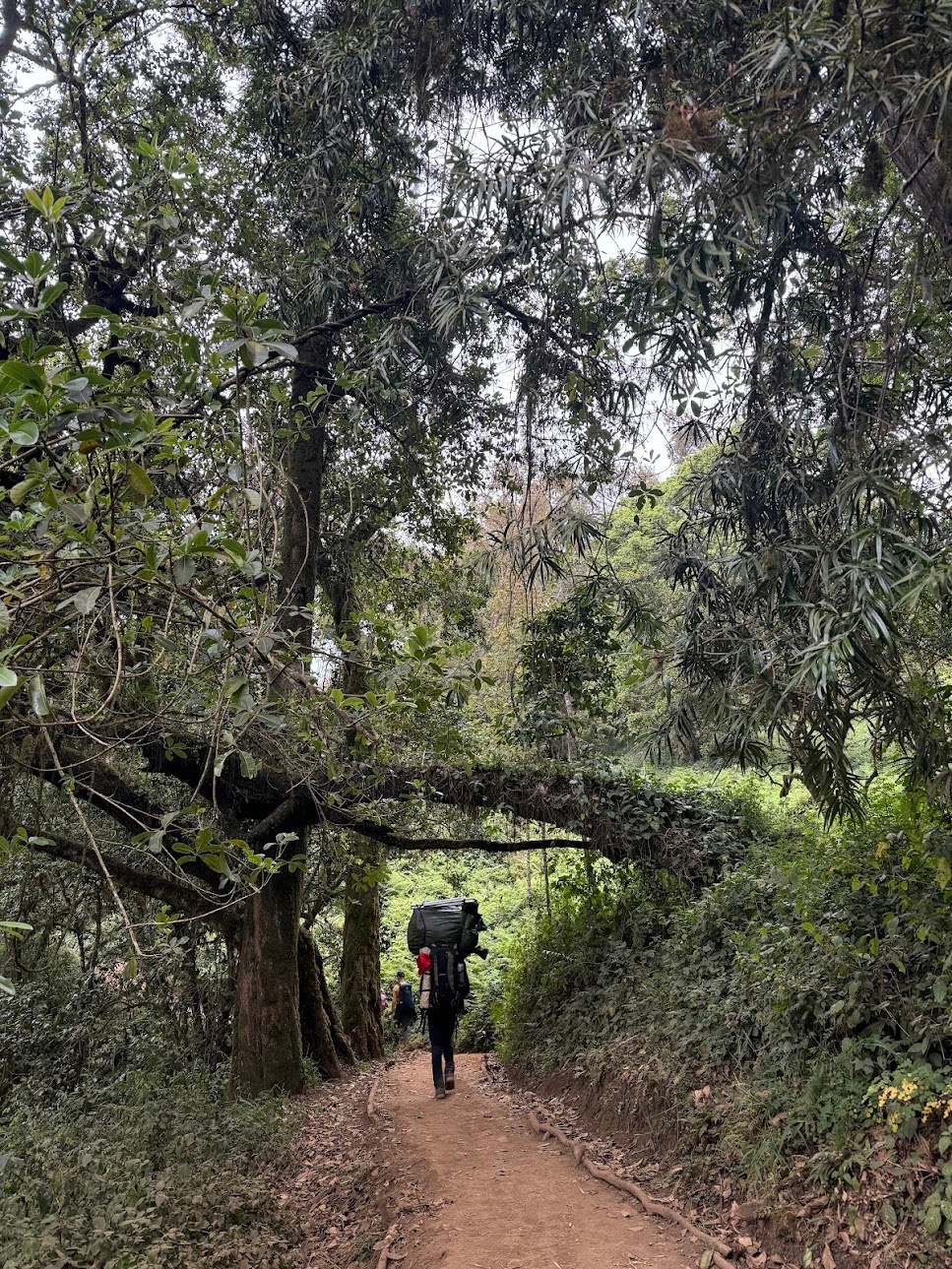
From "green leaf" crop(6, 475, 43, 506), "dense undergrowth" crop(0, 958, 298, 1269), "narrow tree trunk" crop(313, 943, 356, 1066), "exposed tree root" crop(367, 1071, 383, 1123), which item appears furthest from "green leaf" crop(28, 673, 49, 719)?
"narrow tree trunk" crop(313, 943, 356, 1066)

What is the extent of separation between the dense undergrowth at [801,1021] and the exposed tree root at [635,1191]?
38cm

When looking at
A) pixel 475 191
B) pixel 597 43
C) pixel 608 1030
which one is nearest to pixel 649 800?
pixel 608 1030

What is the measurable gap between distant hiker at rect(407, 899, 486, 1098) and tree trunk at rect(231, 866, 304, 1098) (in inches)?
62.5

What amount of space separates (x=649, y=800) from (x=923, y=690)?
4.68 metres

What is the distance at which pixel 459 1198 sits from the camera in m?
5.76

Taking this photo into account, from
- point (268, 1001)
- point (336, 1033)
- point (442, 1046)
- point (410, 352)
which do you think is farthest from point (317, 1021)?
point (410, 352)

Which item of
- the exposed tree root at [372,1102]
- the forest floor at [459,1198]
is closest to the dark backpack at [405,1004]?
the exposed tree root at [372,1102]

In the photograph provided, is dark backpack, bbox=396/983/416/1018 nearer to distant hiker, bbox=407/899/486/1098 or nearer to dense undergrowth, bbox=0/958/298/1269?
dense undergrowth, bbox=0/958/298/1269

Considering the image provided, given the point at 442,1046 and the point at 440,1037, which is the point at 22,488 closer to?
the point at 440,1037

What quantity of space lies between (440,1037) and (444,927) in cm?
108

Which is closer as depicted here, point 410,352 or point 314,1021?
point 410,352

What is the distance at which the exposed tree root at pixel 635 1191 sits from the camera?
15.0 ft

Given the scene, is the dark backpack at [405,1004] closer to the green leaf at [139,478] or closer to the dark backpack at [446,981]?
the dark backpack at [446,981]

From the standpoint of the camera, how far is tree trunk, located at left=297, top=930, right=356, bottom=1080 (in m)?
11.0
